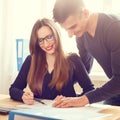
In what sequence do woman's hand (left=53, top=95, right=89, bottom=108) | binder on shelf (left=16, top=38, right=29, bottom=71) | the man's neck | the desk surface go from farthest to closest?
1. binder on shelf (left=16, top=38, right=29, bottom=71)
2. the man's neck
3. woman's hand (left=53, top=95, right=89, bottom=108)
4. the desk surface

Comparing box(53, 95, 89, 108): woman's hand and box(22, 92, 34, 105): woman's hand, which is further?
box(22, 92, 34, 105): woman's hand

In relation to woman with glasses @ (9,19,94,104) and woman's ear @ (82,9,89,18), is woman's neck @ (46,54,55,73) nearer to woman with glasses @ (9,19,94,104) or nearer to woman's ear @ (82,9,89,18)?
woman with glasses @ (9,19,94,104)

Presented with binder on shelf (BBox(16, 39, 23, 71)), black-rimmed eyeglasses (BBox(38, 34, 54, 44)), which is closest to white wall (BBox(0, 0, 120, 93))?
binder on shelf (BBox(16, 39, 23, 71))

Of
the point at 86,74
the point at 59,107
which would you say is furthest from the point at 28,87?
the point at 59,107

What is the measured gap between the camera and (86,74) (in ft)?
5.99

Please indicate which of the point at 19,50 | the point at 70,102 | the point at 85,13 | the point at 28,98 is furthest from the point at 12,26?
the point at 70,102

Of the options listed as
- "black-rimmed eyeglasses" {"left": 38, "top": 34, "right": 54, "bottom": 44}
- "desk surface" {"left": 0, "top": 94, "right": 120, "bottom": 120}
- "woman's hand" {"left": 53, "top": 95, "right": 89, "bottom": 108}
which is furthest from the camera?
"black-rimmed eyeglasses" {"left": 38, "top": 34, "right": 54, "bottom": 44}

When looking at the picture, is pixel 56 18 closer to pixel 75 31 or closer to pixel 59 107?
pixel 75 31

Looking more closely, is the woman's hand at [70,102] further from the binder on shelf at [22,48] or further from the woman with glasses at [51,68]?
the binder on shelf at [22,48]

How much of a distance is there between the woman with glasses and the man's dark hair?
1.37ft

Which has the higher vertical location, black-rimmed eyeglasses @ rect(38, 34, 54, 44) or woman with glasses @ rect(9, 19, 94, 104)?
black-rimmed eyeglasses @ rect(38, 34, 54, 44)

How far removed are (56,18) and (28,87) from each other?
2.09 ft

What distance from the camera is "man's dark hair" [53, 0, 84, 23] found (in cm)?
134

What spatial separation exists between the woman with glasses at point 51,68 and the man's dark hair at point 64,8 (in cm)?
42
